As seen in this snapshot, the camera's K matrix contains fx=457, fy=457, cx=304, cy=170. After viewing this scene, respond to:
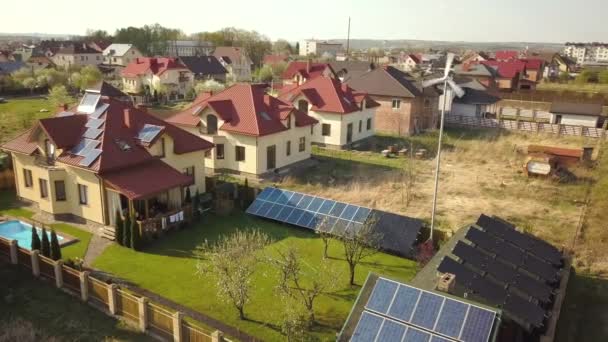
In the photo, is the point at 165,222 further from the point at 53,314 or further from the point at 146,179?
the point at 53,314

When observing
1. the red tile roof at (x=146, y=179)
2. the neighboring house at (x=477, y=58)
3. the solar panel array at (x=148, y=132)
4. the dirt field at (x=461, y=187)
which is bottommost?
the dirt field at (x=461, y=187)

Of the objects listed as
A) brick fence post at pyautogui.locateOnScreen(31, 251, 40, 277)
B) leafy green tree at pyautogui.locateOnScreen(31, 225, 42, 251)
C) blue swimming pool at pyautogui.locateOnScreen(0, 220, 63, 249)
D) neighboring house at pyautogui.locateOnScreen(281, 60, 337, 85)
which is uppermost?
neighboring house at pyautogui.locateOnScreen(281, 60, 337, 85)

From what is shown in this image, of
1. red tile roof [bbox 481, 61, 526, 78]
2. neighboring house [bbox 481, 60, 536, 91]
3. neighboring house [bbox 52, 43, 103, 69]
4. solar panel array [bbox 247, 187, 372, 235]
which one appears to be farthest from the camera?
neighboring house [bbox 52, 43, 103, 69]

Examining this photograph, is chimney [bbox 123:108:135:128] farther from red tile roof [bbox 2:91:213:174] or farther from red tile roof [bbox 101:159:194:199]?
red tile roof [bbox 101:159:194:199]

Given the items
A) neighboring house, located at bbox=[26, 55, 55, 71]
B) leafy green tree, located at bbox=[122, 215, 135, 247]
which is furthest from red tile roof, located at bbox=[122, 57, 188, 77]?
leafy green tree, located at bbox=[122, 215, 135, 247]

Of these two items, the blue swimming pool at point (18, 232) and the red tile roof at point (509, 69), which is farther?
the red tile roof at point (509, 69)

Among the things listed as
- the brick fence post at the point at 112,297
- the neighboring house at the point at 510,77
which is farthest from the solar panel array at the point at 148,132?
the neighboring house at the point at 510,77

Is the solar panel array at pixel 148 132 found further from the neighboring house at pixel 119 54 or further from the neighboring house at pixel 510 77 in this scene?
the neighboring house at pixel 119 54

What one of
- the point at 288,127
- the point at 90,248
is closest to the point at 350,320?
the point at 90,248
